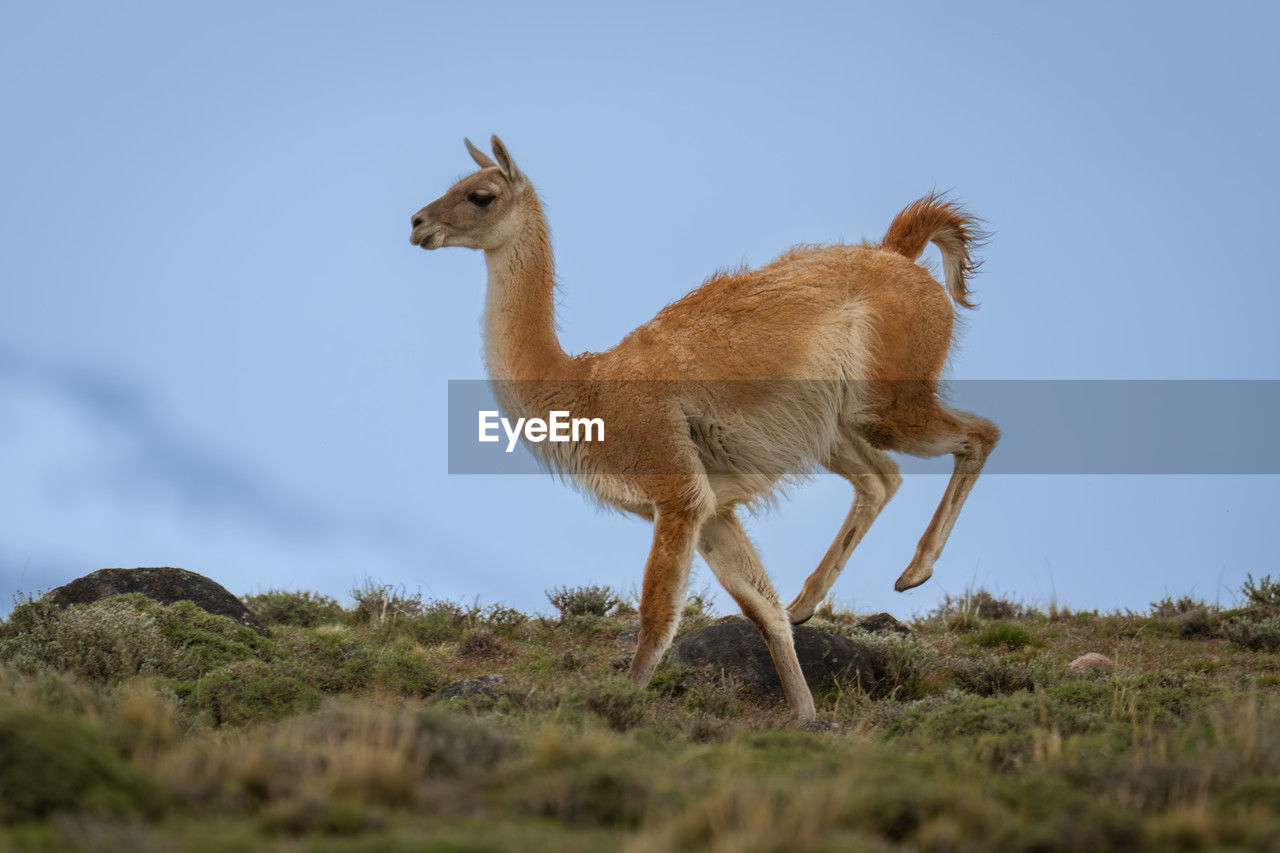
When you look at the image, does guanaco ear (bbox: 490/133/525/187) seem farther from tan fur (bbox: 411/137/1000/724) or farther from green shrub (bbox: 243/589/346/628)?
green shrub (bbox: 243/589/346/628)

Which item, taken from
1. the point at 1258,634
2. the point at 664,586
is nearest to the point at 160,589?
the point at 664,586

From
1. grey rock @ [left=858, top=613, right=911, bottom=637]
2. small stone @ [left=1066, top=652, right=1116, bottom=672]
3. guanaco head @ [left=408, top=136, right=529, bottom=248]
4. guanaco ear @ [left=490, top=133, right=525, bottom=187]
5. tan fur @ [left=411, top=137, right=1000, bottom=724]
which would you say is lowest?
small stone @ [left=1066, top=652, right=1116, bottom=672]

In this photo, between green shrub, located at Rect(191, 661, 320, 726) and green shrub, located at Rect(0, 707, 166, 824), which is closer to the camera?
green shrub, located at Rect(0, 707, 166, 824)

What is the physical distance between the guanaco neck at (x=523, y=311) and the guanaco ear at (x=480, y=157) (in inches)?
20.6

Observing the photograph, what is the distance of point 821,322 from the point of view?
27.7 ft

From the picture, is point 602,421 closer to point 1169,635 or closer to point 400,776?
point 400,776

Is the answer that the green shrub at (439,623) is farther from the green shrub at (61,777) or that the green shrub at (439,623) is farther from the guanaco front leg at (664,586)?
the green shrub at (61,777)

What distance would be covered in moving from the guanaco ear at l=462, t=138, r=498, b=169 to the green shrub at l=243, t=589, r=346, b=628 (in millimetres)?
6195

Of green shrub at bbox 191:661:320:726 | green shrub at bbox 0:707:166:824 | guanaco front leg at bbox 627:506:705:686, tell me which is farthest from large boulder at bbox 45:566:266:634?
green shrub at bbox 0:707:166:824

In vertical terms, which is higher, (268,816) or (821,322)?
(821,322)

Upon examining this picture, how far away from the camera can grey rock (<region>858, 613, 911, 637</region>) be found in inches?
471

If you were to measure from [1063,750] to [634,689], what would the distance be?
2643mm

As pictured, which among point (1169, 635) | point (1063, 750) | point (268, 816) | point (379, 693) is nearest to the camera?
point (268, 816)

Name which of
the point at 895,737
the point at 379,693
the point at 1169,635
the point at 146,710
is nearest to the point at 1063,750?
the point at 895,737
